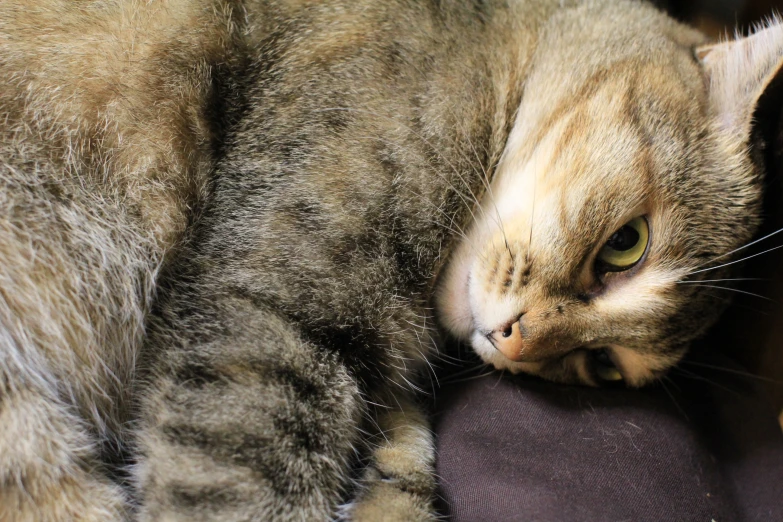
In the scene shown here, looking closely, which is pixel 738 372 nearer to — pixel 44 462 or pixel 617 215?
pixel 617 215

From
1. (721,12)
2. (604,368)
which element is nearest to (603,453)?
(604,368)

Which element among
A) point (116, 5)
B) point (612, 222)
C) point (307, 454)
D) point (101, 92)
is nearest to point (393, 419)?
point (307, 454)

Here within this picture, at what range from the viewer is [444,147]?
1252 millimetres

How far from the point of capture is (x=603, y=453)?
4.00 feet

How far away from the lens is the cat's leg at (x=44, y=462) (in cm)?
99

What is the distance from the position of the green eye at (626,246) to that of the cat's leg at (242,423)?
557 millimetres

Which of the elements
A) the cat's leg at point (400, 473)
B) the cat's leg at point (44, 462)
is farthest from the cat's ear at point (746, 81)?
the cat's leg at point (44, 462)

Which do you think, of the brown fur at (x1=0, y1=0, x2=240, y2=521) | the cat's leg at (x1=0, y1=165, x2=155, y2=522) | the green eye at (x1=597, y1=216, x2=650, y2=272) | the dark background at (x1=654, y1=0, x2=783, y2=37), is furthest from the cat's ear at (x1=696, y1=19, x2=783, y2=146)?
the cat's leg at (x1=0, y1=165, x2=155, y2=522)

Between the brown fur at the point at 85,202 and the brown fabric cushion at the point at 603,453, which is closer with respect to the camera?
the brown fur at the point at 85,202

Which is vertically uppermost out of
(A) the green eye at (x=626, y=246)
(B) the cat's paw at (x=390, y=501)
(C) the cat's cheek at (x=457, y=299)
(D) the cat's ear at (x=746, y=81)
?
(D) the cat's ear at (x=746, y=81)

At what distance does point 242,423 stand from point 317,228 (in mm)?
359

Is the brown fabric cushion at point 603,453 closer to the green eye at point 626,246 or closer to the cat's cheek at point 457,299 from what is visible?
the cat's cheek at point 457,299

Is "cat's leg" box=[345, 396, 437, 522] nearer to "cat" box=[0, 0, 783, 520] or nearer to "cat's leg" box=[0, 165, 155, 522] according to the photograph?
"cat" box=[0, 0, 783, 520]

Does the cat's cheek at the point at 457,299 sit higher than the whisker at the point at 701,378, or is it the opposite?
the cat's cheek at the point at 457,299
